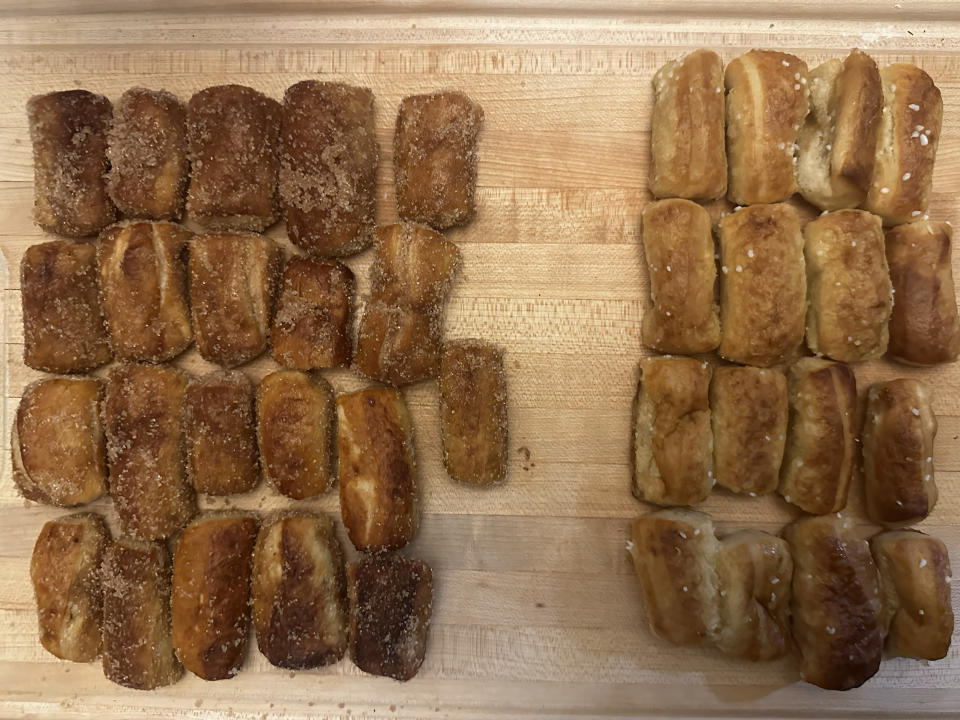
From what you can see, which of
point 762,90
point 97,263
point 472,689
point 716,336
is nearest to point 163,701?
point 472,689

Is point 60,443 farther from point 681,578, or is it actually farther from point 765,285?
point 765,285

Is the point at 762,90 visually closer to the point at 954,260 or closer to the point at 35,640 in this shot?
the point at 954,260

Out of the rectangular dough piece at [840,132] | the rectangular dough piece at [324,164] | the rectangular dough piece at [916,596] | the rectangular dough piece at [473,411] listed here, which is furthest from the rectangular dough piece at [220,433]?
the rectangular dough piece at [916,596]

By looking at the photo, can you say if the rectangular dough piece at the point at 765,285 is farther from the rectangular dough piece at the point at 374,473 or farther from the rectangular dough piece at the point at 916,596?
the rectangular dough piece at the point at 374,473

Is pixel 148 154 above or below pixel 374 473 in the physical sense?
above

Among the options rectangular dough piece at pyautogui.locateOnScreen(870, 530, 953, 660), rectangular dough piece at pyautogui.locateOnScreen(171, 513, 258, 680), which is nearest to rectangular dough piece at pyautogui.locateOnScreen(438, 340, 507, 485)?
rectangular dough piece at pyautogui.locateOnScreen(171, 513, 258, 680)

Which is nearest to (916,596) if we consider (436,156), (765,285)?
(765,285)
